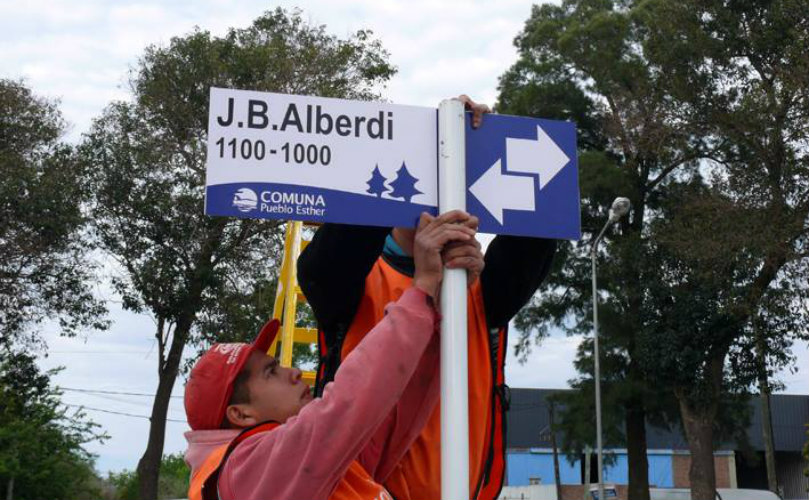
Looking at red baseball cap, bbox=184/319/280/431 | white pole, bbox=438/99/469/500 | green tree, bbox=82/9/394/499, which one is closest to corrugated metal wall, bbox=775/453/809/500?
green tree, bbox=82/9/394/499

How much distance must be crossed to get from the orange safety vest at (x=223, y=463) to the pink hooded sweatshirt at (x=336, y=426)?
3 centimetres

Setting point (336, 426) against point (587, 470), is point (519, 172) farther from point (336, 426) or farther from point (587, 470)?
point (587, 470)

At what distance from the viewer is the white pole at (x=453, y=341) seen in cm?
213

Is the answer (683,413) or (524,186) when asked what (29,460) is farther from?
(524,186)

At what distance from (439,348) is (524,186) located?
0.45 metres

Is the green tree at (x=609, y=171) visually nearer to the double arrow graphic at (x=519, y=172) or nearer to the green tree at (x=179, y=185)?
the green tree at (x=179, y=185)

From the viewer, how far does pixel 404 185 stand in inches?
90.1

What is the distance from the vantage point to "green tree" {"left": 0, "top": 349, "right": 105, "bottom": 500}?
2197cm

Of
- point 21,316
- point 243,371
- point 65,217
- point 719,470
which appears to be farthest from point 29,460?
point 719,470

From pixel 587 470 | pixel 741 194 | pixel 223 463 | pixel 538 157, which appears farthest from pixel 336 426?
pixel 587 470

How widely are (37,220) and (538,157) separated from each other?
20.4 m

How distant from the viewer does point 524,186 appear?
7.80 feet

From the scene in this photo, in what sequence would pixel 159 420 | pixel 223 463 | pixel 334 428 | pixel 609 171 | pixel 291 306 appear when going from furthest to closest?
pixel 609 171, pixel 159 420, pixel 291 306, pixel 223 463, pixel 334 428

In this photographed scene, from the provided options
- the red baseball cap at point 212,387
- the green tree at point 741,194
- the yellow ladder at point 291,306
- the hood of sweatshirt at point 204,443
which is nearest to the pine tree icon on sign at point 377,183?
the red baseball cap at point 212,387
